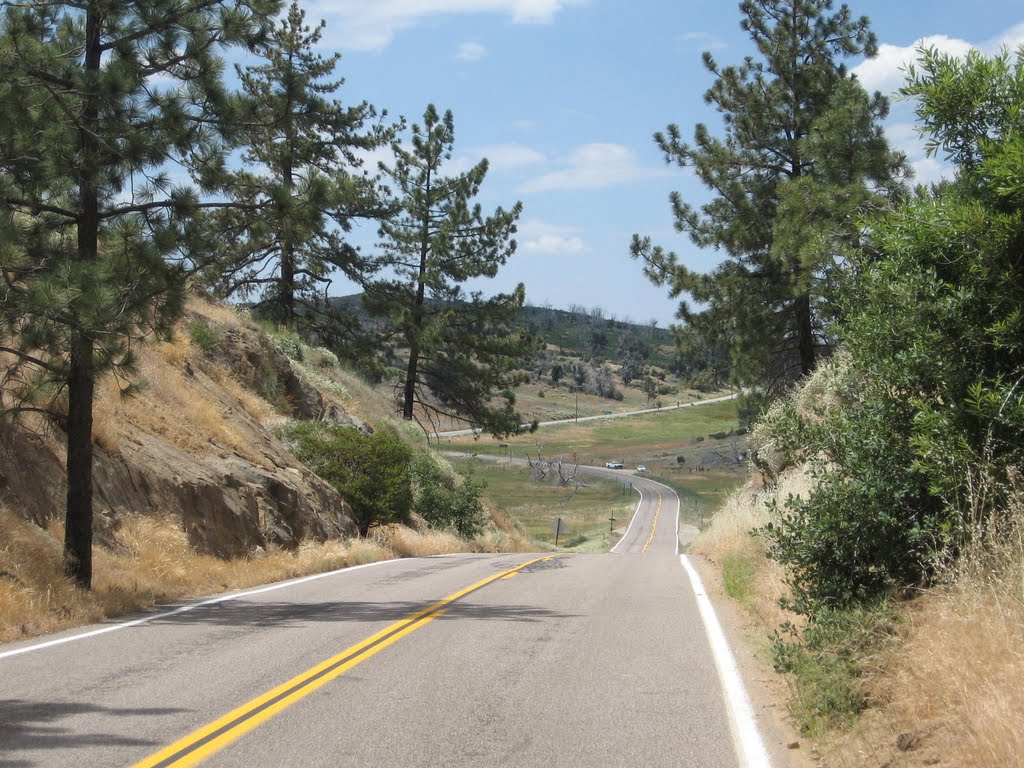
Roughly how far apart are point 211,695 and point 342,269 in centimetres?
3072

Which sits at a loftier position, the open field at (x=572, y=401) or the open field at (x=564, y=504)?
A: the open field at (x=572, y=401)

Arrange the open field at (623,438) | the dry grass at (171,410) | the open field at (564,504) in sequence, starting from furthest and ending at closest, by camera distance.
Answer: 1. the open field at (623,438)
2. the open field at (564,504)
3. the dry grass at (171,410)

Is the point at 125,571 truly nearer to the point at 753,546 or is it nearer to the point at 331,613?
the point at 331,613

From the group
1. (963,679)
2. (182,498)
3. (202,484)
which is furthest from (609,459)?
(963,679)

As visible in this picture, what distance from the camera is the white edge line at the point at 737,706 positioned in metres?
5.83

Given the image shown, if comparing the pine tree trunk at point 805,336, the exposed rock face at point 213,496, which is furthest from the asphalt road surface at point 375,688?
the pine tree trunk at point 805,336

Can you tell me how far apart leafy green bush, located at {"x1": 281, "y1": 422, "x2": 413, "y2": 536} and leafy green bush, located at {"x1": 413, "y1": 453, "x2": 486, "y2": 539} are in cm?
499

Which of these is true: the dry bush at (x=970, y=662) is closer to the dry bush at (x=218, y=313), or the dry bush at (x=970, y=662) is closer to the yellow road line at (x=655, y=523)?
A: the dry bush at (x=218, y=313)

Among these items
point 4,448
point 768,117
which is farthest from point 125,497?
point 768,117

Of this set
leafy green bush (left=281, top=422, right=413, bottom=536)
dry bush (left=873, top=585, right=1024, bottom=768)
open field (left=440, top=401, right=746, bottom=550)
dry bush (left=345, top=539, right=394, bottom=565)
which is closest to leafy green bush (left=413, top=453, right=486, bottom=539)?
leafy green bush (left=281, top=422, right=413, bottom=536)

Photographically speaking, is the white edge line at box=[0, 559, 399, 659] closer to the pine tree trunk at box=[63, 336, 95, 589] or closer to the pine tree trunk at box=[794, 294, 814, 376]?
the pine tree trunk at box=[63, 336, 95, 589]

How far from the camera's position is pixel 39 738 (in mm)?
5895

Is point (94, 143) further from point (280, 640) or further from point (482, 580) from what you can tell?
point (482, 580)

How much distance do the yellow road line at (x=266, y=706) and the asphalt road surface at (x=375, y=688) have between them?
20mm
